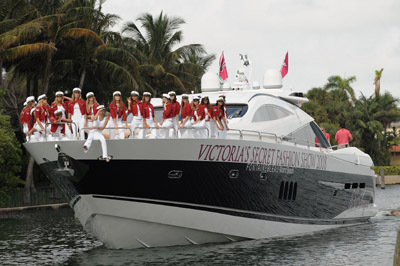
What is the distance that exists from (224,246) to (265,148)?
2.73 m

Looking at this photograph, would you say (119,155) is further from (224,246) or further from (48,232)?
(48,232)

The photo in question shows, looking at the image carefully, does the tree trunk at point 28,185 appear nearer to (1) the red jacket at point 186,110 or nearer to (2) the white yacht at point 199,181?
(2) the white yacht at point 199,181

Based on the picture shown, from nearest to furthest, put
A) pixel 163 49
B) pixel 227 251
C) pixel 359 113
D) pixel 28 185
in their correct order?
pixel 227 251
pixel 28 185
pixel 163 49
pixel 359 113

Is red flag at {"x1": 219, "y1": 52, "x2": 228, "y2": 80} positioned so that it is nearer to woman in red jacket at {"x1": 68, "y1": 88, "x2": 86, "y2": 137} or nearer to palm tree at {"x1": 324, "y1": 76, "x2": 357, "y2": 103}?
woman in red jacket at {"x1": 68, "y1": 88, "x2": 86, "y2": 137}

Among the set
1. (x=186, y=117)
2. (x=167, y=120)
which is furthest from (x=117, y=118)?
(x=186, y=117)

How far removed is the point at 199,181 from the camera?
15.9 m

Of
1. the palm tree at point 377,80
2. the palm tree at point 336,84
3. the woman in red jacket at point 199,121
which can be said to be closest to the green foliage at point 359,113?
the palm tree at point 336,84

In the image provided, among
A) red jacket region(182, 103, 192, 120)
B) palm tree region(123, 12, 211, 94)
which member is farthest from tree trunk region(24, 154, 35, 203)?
red jacket region(182, 103, 192, 120)

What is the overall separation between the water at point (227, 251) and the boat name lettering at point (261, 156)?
2.12 metres

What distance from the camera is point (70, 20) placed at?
1478 inches

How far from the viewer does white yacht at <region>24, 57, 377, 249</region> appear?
15.5 metres

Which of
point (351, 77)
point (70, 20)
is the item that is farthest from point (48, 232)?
point (351, 77)

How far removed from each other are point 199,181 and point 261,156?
2.07m

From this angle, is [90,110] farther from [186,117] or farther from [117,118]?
[186,117]
